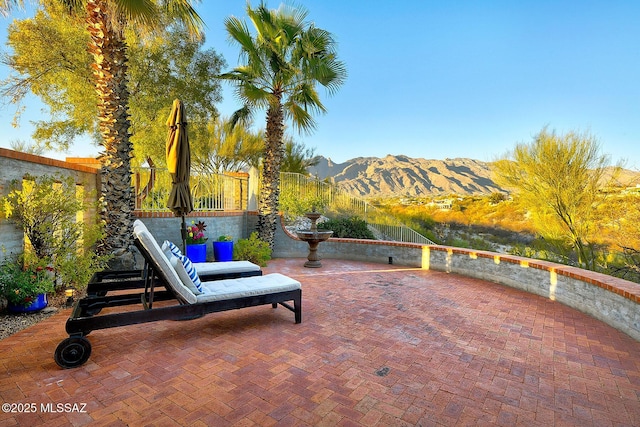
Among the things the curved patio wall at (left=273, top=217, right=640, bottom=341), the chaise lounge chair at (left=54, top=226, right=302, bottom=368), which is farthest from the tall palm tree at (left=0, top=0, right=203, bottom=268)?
the curved patio wall at (left=273, top=217, right=640, bottom=341)

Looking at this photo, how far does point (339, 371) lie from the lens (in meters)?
2.65

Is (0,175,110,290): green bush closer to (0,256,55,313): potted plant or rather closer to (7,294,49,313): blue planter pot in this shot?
(0,256,55,313): potted plant

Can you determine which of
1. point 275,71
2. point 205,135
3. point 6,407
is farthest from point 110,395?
point 205,135

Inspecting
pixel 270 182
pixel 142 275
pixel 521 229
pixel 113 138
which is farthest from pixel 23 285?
pixel 521 229

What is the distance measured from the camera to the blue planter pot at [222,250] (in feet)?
24.8

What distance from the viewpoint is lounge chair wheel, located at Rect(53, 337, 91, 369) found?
255 centimetres

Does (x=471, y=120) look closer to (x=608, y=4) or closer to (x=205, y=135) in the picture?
(x=608, y=4)

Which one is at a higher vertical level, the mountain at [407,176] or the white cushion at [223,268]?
the mountain at [407,176]

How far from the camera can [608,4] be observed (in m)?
9.05

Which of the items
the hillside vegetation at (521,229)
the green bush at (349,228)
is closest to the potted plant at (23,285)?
the green bush at (349,228)

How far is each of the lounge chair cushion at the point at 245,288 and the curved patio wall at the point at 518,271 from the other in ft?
13.5

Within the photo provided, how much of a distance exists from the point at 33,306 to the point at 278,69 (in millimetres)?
7175

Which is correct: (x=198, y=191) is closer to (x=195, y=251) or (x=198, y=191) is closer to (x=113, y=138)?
(x=195, y=251)

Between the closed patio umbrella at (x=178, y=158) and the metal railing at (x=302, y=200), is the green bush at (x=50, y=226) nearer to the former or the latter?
the closed patio umbrella at (x=178, y=158)
